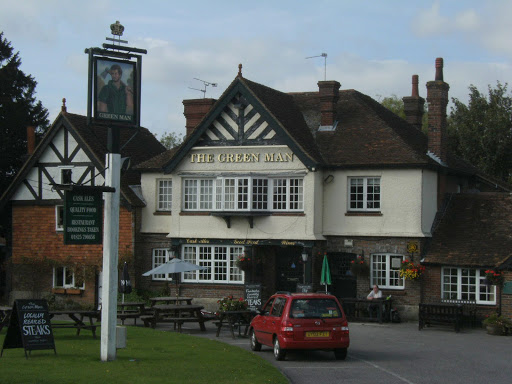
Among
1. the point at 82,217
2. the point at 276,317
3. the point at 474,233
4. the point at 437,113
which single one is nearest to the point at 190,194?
the point at 437,113

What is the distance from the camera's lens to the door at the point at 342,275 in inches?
1236

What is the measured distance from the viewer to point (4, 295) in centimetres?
3750

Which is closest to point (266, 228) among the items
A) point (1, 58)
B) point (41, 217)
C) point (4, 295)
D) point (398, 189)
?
point (398, 189)

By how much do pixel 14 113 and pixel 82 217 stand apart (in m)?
26.6

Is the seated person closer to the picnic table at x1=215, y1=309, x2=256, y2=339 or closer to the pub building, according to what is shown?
the pub building

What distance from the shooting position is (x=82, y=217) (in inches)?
649

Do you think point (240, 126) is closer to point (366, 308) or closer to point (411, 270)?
point (366, 308)

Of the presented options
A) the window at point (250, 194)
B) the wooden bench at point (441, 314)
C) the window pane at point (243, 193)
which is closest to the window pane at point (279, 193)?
the window at point (250, 194)

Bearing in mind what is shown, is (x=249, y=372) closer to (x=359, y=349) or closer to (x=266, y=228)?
(x=359, y=349)

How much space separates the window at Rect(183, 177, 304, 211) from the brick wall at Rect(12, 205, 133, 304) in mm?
3859

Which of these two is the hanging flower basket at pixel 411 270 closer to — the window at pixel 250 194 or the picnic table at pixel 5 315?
the window at pixel 250 194

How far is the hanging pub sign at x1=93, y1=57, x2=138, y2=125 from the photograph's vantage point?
1689 centimetres

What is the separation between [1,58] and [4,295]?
13.2 meters

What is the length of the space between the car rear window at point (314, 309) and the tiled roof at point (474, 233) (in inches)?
398
